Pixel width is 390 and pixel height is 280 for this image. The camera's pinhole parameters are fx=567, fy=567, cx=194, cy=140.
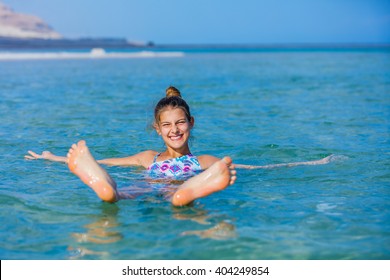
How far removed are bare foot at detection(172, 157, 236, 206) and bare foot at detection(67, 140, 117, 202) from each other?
48cm

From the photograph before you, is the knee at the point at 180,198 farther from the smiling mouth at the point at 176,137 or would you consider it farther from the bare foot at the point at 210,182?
the smiling mouth at the point at 176,137

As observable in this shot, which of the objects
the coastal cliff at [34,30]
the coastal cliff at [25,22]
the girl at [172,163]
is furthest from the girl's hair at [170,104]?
the coastal cliff at [25,22]

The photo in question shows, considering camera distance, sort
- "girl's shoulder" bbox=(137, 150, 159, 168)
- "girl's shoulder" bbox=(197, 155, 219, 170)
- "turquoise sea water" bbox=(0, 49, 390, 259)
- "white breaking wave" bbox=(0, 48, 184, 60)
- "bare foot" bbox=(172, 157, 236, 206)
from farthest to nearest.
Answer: "white breaking wave" bbox=(0, 48, 184, 60) → "girl's shoulder" bbox=(137, 150, 159, 168) → "girl's shoulder" bbox=(197, 155, 219, 170) → "bare foot" bbox=(172, 157, 236, 206) → "turquoise sea water" bbox=(0, 49, 390, 259)

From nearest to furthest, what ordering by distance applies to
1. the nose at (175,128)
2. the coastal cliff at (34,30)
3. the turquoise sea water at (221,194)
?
the turquoise sea water at (221,194) → the nose at (175,128) → the coastal cliff at (34,30)

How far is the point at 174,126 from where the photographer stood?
492cm

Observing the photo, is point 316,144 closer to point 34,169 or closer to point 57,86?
point 34,169

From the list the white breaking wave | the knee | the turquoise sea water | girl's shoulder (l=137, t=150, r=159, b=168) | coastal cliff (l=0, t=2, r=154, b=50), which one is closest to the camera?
the turquoise sea water

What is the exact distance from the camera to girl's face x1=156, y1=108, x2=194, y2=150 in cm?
493

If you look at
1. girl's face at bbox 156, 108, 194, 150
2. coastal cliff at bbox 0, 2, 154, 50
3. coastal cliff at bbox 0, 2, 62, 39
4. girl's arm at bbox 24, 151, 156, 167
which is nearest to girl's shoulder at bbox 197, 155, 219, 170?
girl's face at bbox 156, 108, 194, 150

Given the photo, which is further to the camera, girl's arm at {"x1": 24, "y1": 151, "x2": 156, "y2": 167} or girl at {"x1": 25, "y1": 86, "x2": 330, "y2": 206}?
girl's arm at {"x1": 24, "y1": 151, "x2": 156, "y2": 167}

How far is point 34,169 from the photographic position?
5.54 m

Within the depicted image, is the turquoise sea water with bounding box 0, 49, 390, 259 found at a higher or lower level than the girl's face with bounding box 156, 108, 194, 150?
lower

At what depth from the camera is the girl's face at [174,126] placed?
4934mm

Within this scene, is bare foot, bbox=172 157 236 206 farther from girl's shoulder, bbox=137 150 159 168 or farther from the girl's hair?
girl's shoulder, bbox=137 150 159 168
